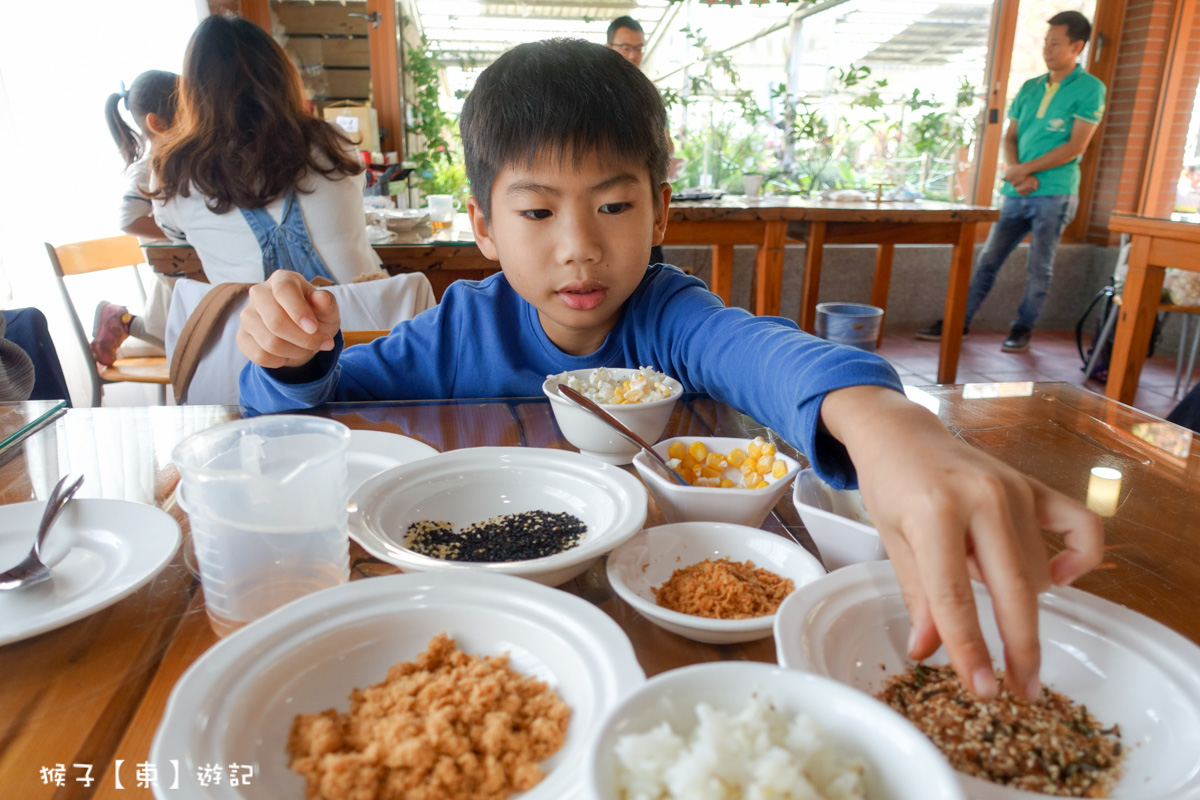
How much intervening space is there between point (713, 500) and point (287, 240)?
183cm

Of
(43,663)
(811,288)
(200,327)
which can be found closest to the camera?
(43,663)

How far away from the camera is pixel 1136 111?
4.89 metres

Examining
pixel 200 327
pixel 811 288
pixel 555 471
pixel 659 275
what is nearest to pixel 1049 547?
pixel 555 471

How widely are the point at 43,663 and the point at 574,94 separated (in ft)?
3.04

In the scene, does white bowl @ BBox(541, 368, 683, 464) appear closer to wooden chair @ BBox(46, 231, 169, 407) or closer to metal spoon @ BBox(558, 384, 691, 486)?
metal spoon @ BBox(558, 384, 691, 486)

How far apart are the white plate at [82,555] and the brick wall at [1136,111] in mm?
6012

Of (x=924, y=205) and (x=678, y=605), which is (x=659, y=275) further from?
(x=924, y=205)

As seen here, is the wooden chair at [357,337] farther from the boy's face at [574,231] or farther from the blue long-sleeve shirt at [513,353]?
the boy's face at [574,231]

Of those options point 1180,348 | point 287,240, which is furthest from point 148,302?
point 1180,348

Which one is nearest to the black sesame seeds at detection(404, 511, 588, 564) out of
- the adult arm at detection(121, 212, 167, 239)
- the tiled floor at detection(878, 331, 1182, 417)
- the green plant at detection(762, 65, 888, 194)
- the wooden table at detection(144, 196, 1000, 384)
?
the wooden table at detection(144, 196, 1000, 384)

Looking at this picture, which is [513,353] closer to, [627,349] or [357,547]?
[627,349]

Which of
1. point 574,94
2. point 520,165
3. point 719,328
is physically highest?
point 574,94

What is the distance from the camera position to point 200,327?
1.48m

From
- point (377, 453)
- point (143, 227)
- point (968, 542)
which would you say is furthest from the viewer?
point (143, 227)
